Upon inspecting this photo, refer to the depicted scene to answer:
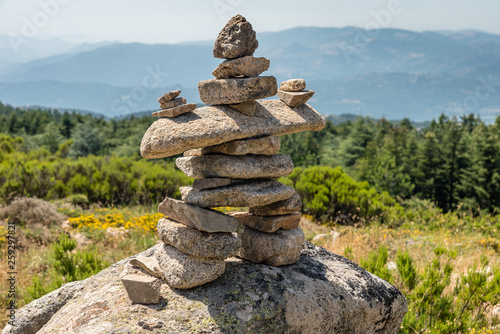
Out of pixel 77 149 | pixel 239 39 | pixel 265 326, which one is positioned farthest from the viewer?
pixel 77 149

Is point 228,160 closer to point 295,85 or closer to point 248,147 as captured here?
point 248,147

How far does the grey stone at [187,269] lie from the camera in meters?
3.87

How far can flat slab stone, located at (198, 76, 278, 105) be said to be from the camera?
4.07 m

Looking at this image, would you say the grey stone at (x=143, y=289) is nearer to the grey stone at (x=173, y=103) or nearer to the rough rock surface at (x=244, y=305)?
the rough rock surface at (x=244, y=305)

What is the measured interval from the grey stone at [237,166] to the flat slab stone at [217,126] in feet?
0.95

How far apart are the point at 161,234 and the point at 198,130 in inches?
55.0

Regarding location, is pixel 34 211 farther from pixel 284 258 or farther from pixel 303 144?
pixel 303 144

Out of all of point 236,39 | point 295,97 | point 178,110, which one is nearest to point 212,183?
point 178,110

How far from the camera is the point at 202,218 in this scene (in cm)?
396

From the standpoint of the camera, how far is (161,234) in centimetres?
427

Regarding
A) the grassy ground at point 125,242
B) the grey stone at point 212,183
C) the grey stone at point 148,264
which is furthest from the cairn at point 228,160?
the grassy ground at point 125,242

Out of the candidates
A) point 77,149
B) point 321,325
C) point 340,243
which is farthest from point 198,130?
point 77,149

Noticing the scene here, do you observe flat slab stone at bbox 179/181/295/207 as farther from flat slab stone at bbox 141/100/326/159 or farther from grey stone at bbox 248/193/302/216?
flat slab stone at bbox 141/100/326/159

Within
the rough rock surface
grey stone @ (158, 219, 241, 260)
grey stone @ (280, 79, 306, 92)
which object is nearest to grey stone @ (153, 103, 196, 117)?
grey stone @ (158, 219, 241, 260)
